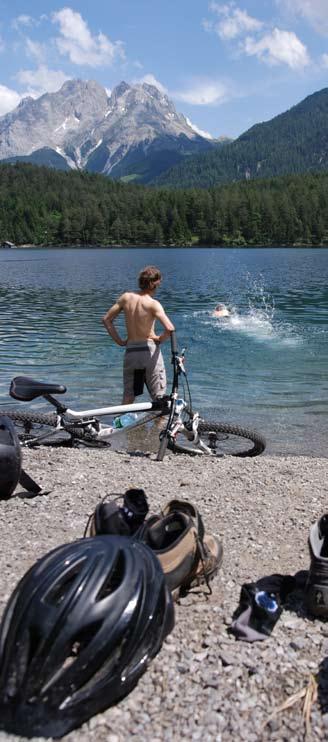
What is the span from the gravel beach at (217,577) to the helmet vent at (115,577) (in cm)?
63

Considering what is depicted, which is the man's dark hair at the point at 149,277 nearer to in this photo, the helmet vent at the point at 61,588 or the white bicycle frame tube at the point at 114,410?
the white bicycle frame tube at the point at 114,410

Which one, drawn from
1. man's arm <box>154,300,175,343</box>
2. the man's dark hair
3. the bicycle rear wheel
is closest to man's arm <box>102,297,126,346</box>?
the man's dark hair

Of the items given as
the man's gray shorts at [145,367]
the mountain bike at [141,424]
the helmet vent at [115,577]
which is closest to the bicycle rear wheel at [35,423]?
the mountain bike at [141,424]

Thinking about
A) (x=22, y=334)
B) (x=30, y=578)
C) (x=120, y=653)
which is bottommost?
(x=22, y=334)

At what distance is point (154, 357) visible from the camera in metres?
11.6

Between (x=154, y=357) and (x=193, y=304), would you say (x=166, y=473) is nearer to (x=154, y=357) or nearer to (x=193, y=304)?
(x=154, y=357)

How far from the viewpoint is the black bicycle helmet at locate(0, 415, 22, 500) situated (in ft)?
21.7

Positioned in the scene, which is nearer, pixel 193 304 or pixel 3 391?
pixel 3 391

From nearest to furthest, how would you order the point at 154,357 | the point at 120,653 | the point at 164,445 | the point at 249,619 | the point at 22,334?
1. the point at 120,653
2. the point at 249,619
3. the point at 164,445
4. the point at 154,357
5. the point at 22,334

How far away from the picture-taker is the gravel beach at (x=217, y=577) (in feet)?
12.5

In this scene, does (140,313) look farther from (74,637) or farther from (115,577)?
(74,637)

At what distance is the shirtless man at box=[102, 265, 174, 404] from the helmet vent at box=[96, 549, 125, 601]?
697 centimetres

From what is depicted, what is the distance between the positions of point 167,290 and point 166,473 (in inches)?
2101

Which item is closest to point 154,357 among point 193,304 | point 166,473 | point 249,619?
point 166,473
